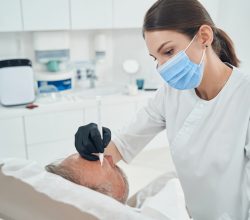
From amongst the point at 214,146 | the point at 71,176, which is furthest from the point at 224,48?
the point at 71,176

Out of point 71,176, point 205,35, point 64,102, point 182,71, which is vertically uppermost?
point 205,35

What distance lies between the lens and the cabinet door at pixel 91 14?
261cm

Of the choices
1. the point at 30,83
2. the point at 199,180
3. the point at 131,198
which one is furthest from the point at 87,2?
the point at 199,180

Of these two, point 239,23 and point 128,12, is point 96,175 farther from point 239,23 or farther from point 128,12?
point 239,23

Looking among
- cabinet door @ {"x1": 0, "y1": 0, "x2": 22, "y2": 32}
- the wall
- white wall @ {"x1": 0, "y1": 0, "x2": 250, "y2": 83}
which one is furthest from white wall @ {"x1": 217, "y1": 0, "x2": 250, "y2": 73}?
cabinet door @ {"x1": 0, "y1": 0, "x2": 22, "y2": 32}

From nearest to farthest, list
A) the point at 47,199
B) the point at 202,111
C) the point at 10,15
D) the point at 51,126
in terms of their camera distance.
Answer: the point at 47,199
the point at 202,111
the point at 10,15
the point at 51,126

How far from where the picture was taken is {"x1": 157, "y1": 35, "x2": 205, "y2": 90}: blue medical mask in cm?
107

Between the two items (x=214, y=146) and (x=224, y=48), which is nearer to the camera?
(x=214, y=146)

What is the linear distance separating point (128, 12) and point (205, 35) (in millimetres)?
1849

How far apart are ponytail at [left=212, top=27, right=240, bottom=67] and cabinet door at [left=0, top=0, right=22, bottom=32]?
5.86 ft

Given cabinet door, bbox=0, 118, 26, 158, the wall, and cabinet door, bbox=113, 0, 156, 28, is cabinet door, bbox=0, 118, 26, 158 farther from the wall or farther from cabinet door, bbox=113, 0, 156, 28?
cabinet door, bbox=113, 0, 156, 28

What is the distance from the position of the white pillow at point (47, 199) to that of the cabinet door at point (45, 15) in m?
1.76

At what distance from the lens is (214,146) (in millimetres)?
1066

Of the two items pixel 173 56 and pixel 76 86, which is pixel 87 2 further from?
pixel 173 56
